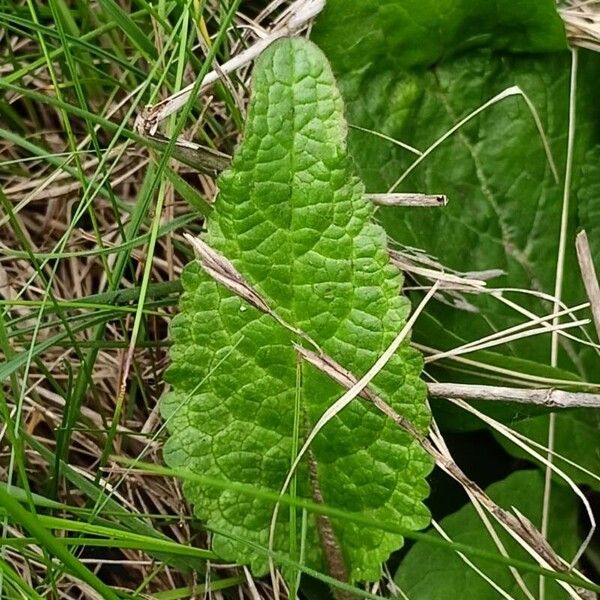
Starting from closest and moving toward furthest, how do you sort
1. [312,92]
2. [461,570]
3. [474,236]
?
[312,92] → [461,570] → [474,236]

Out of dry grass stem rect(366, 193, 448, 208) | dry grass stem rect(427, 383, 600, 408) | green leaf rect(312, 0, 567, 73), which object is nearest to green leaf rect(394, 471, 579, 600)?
dry grass stem rect(427, 383, 600, 408)

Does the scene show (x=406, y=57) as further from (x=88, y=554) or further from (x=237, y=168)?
(x=88, y=554)

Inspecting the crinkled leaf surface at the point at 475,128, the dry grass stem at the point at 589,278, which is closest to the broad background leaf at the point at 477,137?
the crinkled leaf surface at the point at 475,128

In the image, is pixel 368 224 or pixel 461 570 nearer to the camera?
pixel 368 224

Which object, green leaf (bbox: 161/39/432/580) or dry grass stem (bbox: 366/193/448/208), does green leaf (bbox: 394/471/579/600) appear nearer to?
green leaf (bbox: 161/39/432/580)

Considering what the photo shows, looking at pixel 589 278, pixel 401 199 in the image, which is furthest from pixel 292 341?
pixel 589 278

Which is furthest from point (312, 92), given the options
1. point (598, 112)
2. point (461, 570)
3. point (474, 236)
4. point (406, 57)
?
point (461, 570)
